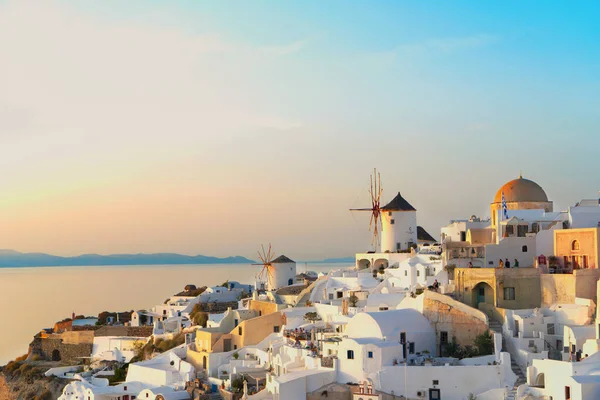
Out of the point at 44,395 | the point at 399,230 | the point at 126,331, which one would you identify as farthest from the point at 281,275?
the point at 44,395

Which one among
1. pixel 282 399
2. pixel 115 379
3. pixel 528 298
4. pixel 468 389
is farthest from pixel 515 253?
pixel 115 379

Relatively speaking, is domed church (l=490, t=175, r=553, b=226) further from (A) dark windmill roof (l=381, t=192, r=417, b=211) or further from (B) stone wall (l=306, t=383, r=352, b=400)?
(B) stone wall (l=306, t=383, r=352, b=400)

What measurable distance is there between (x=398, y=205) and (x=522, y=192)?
255 inches

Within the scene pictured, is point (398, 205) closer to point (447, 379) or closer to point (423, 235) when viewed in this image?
point (423, 235)

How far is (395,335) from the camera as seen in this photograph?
22.8 m

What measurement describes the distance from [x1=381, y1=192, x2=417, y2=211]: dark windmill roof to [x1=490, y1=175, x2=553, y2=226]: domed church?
4954 millimetres

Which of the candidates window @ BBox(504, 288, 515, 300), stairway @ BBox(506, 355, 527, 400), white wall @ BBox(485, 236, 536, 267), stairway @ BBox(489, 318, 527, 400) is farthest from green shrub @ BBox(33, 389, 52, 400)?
stairway @ BBox(506, 355, 527, 400)

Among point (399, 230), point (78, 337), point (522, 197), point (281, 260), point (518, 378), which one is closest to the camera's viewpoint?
point (518, 378)

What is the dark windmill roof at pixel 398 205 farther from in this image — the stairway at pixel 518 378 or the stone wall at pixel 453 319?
the stairway at pixel 518 378

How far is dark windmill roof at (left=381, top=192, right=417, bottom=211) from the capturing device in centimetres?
3584

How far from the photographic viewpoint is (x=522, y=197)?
3105 cm

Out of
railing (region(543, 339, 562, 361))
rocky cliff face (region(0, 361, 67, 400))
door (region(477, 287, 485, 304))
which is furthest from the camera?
rocky cliff face (region(0, 361, 67, 400))

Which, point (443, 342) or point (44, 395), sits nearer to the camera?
point (443, 342)

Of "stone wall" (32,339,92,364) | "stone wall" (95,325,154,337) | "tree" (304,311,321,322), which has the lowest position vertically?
"stone wall" (32,339,92,364)
